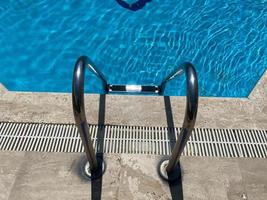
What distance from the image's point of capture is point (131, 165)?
146 inches

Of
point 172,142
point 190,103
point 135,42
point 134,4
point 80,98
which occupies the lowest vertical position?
point 135,42

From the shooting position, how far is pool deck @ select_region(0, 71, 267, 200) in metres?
3.49

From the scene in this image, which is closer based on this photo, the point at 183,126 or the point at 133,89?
the point at 183,126

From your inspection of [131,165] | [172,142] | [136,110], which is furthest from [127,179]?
[136,110]

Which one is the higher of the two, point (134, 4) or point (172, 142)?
point (172, 142)

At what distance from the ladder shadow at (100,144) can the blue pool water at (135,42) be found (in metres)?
1.82

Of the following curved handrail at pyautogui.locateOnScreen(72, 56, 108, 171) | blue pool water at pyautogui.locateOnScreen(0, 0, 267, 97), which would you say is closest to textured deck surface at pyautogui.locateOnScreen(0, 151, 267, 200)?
curved handrail at pyautogui.locateOnScreen(72, 56, 108, 171)

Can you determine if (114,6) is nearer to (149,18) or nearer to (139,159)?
(149,18)

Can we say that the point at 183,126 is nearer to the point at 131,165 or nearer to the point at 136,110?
the point at 131,165

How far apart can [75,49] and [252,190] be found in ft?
14.2

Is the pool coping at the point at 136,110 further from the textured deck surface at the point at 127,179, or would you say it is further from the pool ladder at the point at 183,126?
the pool ladder at the point at 183,126

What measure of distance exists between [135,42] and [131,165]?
3.49 metres

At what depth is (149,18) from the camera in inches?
278

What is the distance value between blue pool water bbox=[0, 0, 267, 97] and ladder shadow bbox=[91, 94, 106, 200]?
182 centimetres
